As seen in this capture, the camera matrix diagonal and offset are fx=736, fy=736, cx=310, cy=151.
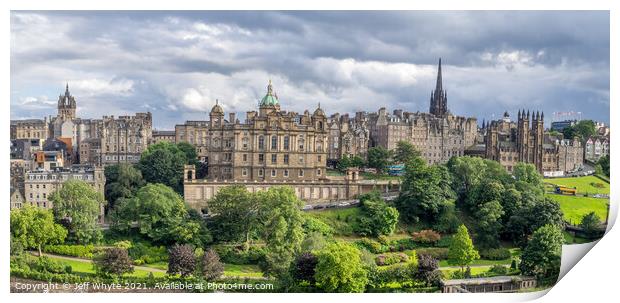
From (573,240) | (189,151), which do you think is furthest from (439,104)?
(573,240)

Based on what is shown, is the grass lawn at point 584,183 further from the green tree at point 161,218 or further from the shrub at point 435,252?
the green tree at point 161,218

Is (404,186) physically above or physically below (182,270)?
above

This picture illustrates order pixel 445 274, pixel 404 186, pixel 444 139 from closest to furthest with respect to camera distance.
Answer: pixel 445 274 < pixel 404 186 < pixel 444 139

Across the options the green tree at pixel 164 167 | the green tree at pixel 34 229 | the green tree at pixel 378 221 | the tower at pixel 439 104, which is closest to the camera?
the green tree at pixel 34 229

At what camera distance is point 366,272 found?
28953 mm

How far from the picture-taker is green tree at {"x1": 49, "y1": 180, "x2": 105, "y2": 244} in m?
33.8

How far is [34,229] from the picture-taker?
3177 centimetres

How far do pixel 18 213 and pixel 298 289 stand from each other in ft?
41.6

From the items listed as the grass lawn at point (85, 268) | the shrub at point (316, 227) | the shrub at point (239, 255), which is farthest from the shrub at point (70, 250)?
the shrub at point (316, 227)

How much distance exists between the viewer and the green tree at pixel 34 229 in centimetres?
3142

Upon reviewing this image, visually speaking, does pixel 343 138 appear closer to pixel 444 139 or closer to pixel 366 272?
pixel 444 139

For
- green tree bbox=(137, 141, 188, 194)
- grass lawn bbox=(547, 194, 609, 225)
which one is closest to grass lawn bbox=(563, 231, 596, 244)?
grass lawn bbox=(547, 194, 609, 225)

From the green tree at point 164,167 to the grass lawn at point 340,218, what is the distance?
8.25 m
